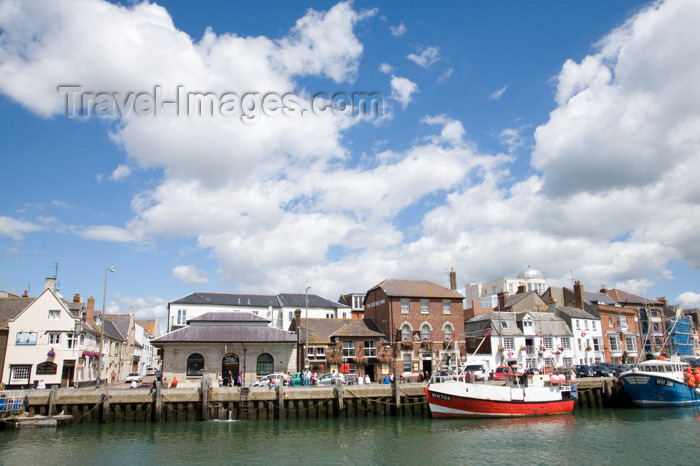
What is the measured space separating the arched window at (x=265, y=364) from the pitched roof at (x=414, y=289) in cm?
1497

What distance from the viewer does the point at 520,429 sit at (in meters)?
32.6

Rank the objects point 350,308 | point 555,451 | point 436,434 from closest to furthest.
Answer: point 555,451
point 436,434
point 350,308

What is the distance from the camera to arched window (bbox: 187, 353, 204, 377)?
4653 cm

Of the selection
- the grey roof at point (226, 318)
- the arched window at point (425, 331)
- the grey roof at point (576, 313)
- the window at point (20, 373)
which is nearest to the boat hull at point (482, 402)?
the arched window at point (425, 331)

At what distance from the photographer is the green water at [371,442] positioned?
82.6 feet

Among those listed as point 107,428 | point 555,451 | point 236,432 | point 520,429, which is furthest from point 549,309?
point 107,428

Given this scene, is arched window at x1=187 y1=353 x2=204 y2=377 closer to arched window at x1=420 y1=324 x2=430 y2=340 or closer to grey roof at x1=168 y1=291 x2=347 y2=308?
arched window at x1=420 y1=324 x2=430 y2=340

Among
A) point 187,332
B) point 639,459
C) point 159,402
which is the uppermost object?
point 187,332

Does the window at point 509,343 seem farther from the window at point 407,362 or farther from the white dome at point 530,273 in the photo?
the white dome at point 530,273

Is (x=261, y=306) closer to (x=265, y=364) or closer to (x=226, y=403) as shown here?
(x=265, y=364)

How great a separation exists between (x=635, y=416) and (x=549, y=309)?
31.3 m

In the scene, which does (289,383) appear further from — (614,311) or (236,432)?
(614,311)

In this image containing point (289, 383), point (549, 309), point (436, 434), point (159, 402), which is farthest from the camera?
point (549, 309)

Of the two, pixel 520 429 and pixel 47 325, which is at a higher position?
pixel 47 325
